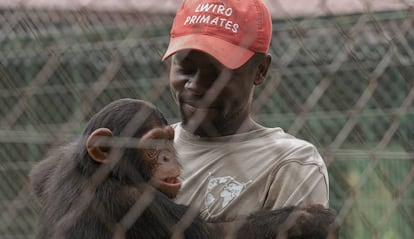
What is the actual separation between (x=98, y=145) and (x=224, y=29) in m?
0.39

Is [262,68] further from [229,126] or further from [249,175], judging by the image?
[249,175]

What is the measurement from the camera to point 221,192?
2465mm

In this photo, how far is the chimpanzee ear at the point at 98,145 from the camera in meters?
2.38

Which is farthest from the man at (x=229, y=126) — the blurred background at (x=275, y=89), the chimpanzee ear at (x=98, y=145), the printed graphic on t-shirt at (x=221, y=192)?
the blurred background at (x=275, y=89)

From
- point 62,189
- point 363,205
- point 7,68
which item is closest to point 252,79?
point 62,189

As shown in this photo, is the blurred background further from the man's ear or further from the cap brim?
the cap brim

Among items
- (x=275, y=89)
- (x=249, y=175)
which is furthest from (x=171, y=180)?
(x=275, y=89)

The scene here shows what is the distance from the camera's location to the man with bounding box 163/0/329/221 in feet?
7.88

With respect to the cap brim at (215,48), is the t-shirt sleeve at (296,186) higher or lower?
lower

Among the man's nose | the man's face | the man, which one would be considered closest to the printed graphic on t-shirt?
the man

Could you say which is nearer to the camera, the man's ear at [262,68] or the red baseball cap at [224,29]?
the red baseball cap at [224,29]

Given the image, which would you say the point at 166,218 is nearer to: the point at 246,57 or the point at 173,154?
the point at 173,154

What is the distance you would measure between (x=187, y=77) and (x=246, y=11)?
227 mm

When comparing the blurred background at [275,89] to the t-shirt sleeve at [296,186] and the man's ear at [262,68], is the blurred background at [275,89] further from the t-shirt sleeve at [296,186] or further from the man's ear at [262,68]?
the t-shirt sleeve at [296,186]
